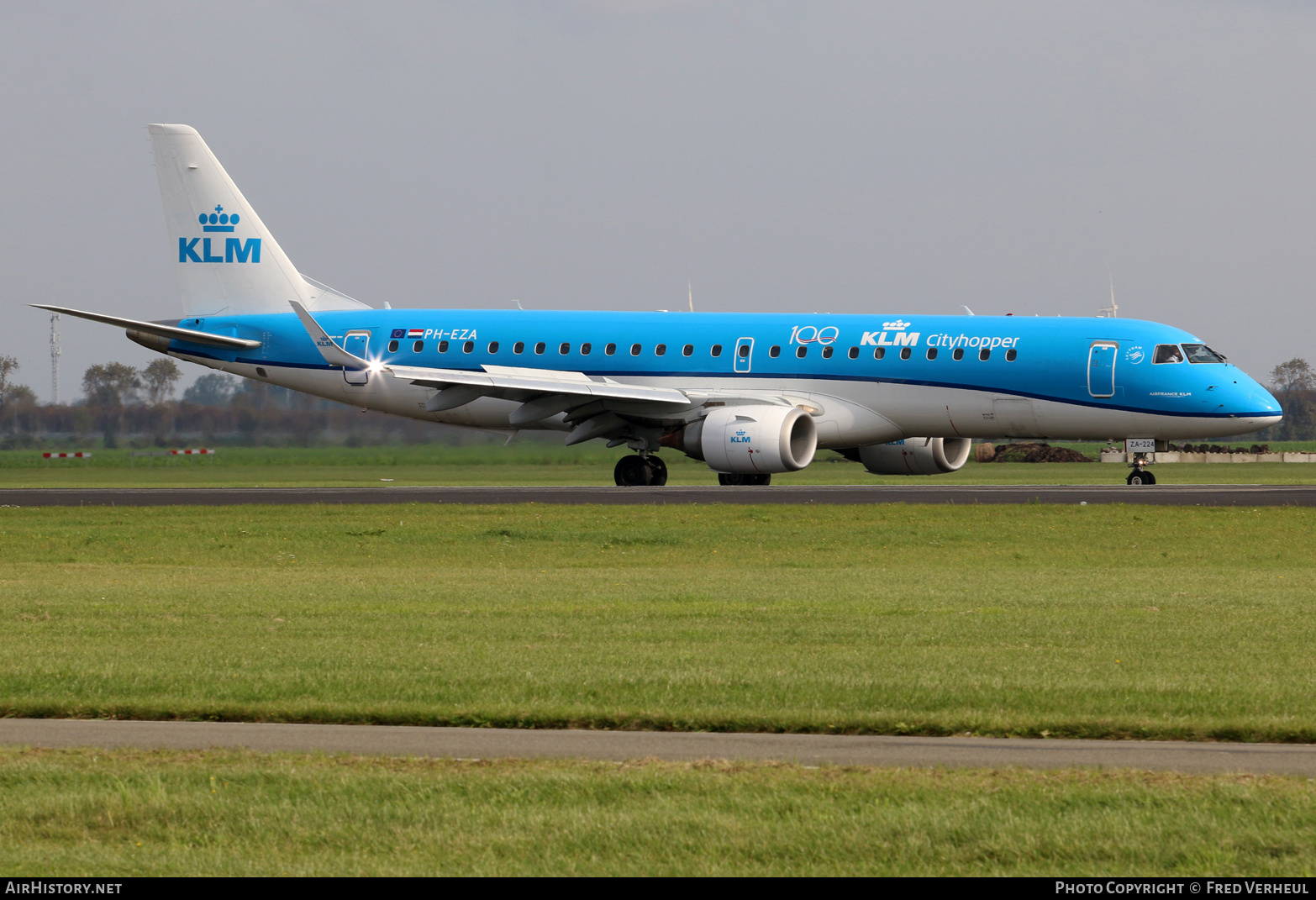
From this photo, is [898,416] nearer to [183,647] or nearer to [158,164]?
[158,164]

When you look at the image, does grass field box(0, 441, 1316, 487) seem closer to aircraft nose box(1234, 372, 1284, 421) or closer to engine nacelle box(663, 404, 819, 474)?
engine nacelle box(663, 404, 819, 474)

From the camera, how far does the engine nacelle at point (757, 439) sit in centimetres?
3719

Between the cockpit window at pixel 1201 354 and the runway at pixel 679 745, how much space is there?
2905cm

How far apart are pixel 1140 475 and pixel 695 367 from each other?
11.8m

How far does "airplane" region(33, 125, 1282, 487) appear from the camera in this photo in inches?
1459

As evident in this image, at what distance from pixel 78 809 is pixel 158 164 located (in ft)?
138

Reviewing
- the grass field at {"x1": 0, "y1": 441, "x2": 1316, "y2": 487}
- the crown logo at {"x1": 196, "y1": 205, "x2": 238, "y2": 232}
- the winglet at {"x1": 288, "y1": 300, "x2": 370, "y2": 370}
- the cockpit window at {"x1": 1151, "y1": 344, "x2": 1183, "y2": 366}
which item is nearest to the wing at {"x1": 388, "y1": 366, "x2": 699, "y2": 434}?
the winglet at {"x1": 288, "y1": 300, "x2": 370, "y2": 370}

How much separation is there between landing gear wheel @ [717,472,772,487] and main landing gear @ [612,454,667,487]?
5.43 ft

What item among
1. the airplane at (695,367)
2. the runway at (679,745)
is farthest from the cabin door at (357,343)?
the runway at (679,745)

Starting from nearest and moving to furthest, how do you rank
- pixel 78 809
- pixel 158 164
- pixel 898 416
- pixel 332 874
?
pixel 332 874, pixel 78 809, pixel 898 416, pixel 158 164

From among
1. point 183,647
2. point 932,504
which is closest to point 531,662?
point 183,647

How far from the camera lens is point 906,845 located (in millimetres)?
7008

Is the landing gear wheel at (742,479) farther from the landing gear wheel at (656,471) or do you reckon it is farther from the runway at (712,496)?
the runway at (712,496)

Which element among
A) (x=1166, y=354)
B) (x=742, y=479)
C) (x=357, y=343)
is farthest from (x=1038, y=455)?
(x=357, y=343)
